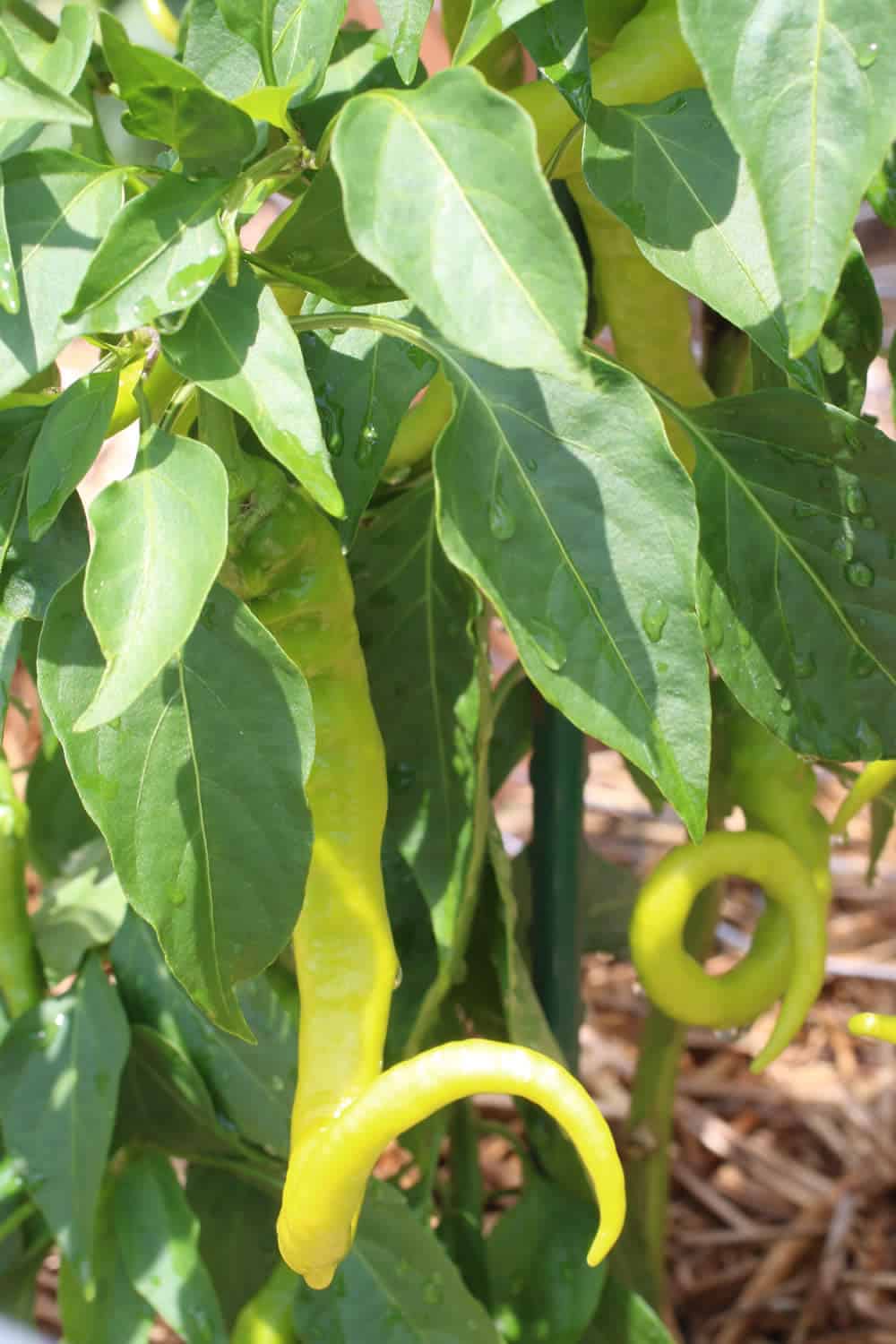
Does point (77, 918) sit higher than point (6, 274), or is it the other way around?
point (6, 274)

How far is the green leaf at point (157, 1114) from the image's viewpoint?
0.76m

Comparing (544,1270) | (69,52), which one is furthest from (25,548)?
(544,1270)

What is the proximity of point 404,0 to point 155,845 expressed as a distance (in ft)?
0.89

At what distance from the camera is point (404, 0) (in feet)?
1.39

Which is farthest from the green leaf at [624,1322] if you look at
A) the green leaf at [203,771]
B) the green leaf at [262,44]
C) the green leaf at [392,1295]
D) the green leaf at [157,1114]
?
the green leaf at [262,44]

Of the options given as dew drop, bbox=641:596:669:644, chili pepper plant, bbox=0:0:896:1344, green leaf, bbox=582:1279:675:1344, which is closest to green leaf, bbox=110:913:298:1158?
chili pepper plant, bbox=0:0:896:1344

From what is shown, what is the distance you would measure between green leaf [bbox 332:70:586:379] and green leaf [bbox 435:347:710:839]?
0.30 feet

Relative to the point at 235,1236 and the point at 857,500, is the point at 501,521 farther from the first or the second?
the point at 235,1236

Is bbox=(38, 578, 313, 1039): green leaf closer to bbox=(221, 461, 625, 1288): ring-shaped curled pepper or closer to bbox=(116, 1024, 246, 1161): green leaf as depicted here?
bbox=(221, 461, 625, 1288): ring-shaped curled pepper

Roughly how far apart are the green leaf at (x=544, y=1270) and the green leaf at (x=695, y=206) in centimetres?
53

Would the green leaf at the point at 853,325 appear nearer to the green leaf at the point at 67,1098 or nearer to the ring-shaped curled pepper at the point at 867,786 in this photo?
the ring-shaped curled pepper at the point at 867,786

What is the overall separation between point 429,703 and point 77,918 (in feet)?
0.93

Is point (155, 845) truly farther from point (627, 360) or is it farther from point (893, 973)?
point (893, 973)

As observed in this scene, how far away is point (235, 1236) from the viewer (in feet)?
2.64
